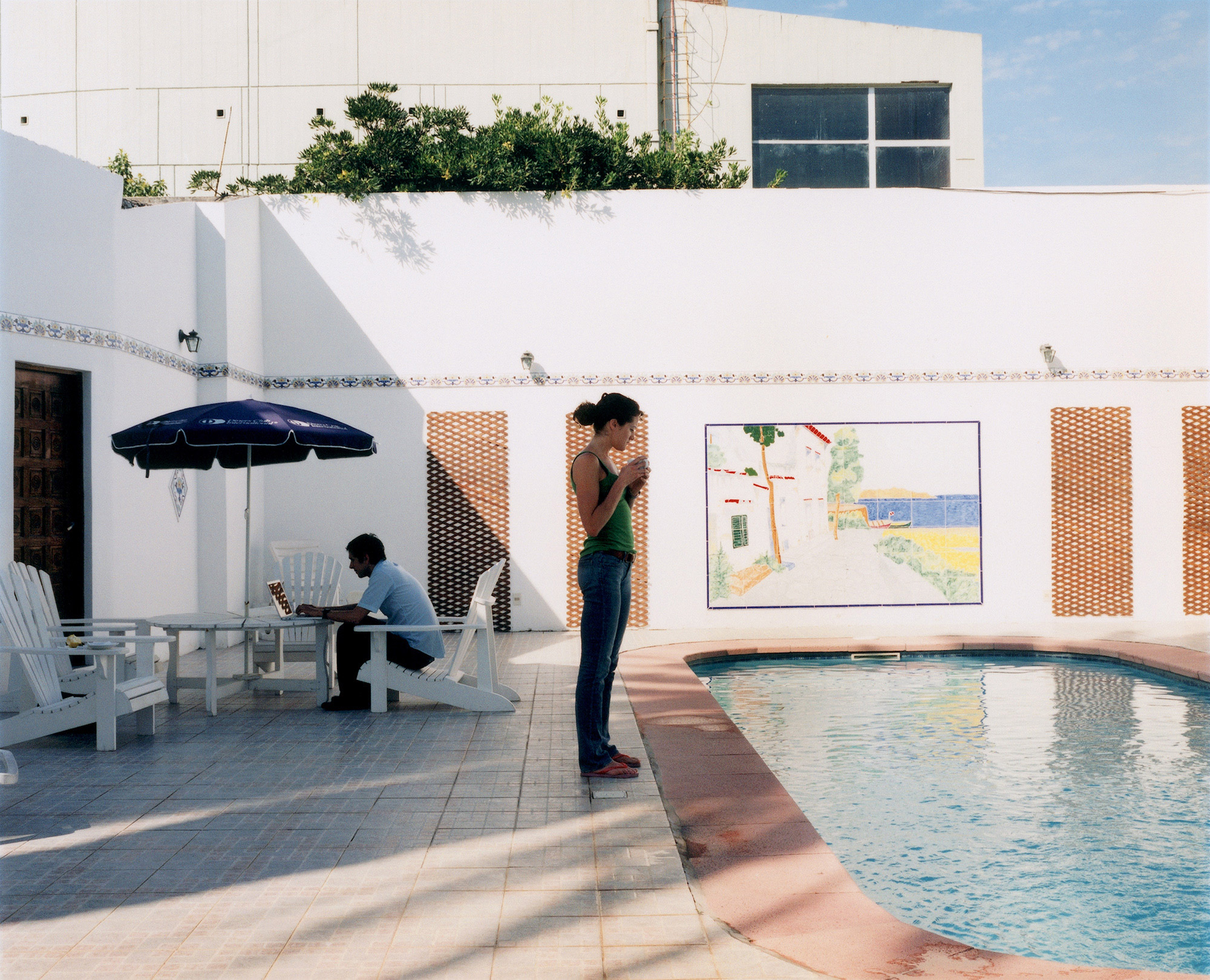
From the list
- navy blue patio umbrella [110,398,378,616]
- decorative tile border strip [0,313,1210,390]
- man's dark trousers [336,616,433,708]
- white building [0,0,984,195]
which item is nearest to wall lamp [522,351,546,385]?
decorative tile border strip [0,313,1210,390]

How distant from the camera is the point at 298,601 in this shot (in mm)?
7840

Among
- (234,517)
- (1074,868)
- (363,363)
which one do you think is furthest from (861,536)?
(1074,868)

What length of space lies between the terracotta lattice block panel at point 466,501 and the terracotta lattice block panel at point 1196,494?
632cm

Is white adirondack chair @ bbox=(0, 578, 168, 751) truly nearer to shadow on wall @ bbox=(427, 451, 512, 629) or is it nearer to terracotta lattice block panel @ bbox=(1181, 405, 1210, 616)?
shadow on wall @ bbox=(427, 451, 512, 629)

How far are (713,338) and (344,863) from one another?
23.7ft

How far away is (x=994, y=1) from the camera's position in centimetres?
1214

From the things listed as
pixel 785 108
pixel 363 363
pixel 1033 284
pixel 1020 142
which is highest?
pixel 785 108

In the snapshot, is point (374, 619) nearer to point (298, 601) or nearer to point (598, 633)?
point (598, 633)

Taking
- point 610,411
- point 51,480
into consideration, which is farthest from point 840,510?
point 51,480

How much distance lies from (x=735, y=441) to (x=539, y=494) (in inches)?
74.1

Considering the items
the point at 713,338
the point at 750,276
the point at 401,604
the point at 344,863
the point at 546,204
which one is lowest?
the point at 344,863

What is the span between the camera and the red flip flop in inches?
178

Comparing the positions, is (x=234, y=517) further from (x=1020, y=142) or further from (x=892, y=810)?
(x=1020, y=142)

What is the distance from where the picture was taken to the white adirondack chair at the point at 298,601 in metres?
7.03
